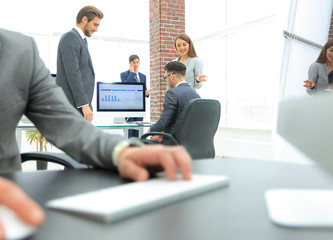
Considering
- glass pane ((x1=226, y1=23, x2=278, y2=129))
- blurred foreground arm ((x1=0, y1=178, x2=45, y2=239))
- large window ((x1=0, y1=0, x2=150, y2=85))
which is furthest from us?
large window ((x1=0, y1=0, x2=150, y2=85))

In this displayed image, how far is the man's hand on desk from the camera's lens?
1.92ft

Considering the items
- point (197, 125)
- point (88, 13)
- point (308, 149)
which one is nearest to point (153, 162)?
point (308, 149)

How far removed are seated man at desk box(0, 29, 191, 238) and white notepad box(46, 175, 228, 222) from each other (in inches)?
3.7

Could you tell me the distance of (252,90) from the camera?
5.58 meters

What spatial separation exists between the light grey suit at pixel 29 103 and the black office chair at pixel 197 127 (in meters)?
1.33

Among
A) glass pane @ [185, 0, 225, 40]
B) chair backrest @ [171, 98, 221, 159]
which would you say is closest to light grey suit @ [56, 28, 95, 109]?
chair backrest @ [171, 98, 221, 159]

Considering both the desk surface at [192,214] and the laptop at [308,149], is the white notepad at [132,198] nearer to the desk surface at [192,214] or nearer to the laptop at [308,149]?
the desk surface at [192,214]

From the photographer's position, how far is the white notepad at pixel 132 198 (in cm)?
40

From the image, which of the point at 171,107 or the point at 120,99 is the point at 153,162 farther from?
the point at 120,99

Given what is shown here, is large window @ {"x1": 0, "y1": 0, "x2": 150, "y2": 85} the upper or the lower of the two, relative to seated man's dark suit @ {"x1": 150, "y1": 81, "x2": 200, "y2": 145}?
upper

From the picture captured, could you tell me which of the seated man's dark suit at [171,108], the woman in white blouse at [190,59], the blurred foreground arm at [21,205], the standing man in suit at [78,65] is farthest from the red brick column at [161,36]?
the blurred foreground arm at [21,205]

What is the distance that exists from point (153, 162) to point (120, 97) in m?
3.17

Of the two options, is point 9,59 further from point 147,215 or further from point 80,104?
point 80,104

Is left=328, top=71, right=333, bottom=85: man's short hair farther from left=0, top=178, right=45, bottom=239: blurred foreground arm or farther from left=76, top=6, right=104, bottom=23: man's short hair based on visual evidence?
left=0, top=178, right=45, bottom=239: blurred foreground arm
